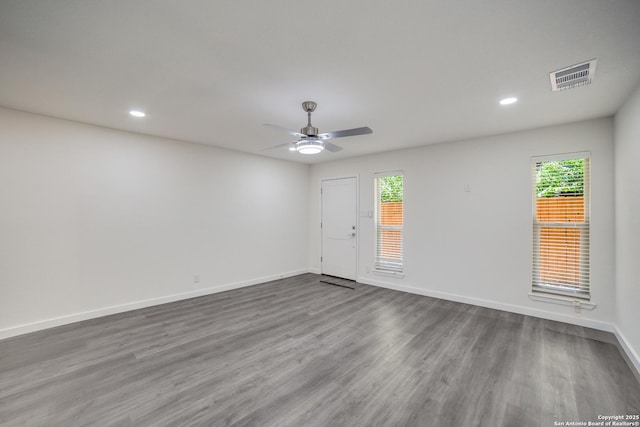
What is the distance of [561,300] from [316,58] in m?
4.33

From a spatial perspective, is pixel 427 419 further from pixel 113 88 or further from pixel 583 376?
pixel 113 88

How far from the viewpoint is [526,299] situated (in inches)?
154

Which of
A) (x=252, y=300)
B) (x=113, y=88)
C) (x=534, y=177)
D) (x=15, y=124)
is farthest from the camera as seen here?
(x=252, y=300)

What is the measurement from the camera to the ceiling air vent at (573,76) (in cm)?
224

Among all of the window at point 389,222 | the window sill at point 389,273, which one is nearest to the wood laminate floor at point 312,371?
the window sill at point 389,273

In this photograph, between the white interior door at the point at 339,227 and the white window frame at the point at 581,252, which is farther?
the white interior door at the point at 339,227

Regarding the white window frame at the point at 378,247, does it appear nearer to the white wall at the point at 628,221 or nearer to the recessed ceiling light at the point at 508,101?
the recessed ceiling light at the point at 508,101

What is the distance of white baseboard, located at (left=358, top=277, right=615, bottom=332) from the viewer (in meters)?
3.43

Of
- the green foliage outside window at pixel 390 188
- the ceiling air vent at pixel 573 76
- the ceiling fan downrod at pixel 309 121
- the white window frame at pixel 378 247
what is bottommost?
the white window frame at pixel 378 247

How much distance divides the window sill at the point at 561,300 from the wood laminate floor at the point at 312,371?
0.29 m

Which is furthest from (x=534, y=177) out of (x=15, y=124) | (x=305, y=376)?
(x=15, y=124)

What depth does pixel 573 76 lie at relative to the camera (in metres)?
2.38

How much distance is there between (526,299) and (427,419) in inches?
118

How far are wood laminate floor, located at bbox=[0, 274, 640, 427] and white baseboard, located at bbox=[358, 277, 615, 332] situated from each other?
14cm
